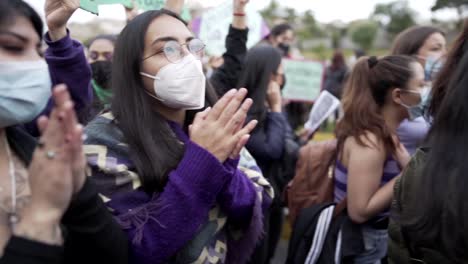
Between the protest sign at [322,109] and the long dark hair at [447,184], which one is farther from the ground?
the long dark hair at [447,184]

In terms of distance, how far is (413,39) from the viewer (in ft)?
11.8

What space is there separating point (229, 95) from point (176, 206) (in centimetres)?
37

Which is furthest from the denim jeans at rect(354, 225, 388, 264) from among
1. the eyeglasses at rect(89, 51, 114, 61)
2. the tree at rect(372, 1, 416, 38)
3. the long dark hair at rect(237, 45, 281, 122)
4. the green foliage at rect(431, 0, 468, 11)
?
the tree at rect(372, 1, 416, 38)

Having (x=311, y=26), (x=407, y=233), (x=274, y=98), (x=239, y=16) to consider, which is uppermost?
(x=239, y=16)

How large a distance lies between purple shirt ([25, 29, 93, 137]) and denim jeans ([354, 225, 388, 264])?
1.49 m

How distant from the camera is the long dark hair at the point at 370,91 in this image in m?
2.43

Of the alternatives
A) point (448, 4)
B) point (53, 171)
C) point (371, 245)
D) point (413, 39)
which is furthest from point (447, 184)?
point (413, 39)

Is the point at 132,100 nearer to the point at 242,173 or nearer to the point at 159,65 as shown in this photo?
the point at 159,65

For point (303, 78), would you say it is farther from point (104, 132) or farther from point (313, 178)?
point (104, 132)

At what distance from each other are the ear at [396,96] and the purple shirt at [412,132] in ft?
0.91

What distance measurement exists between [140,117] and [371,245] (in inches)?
54.0

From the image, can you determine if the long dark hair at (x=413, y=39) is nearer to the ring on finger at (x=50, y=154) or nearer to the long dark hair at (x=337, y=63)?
the ring on finger at (x=50, y=154)

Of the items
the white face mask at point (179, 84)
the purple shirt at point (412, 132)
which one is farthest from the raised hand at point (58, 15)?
the purple shirt at point (412, 132)

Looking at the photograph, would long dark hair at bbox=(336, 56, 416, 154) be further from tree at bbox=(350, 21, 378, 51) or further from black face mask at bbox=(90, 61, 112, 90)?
tree at bbox=(350, 21, 378, 51)
